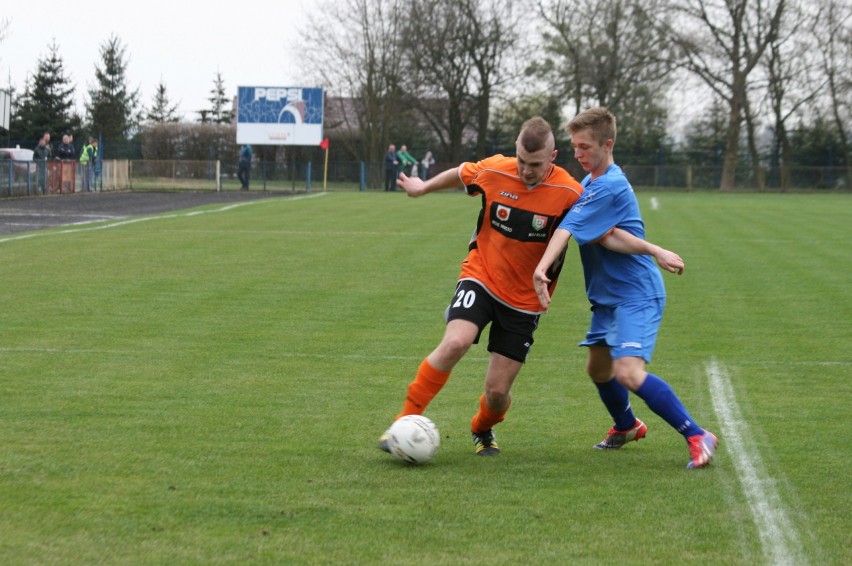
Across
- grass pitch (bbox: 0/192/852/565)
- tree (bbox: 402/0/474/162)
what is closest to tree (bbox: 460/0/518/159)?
tree (bbox: 402/0/474/162)

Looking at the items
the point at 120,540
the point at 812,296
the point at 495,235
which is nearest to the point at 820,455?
the point at 495,235

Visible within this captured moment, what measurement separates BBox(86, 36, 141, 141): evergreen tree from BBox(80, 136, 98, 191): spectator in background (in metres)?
29.6

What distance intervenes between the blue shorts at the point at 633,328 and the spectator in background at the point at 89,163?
34.1m

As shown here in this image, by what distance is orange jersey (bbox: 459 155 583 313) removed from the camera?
19.3ft

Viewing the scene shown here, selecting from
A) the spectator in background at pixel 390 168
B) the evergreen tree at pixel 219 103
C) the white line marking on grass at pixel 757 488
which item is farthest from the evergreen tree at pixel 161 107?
the white line marking on grass at pixel 757 488

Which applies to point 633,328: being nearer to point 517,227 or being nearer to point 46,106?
point 517,227

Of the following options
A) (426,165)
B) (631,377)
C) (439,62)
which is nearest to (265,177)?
(426,165)

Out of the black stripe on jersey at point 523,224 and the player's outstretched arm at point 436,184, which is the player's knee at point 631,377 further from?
the player's outstretched arm at point 436,184

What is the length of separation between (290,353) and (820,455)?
4.30m

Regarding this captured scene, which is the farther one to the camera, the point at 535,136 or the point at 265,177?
the point at 265,177

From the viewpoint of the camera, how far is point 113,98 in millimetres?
73688

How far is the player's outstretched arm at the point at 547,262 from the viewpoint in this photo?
5367mm

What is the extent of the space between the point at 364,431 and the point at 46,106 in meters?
58.8

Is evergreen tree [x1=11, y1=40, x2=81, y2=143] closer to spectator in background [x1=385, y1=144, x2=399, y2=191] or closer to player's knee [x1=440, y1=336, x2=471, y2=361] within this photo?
spectator in background [x1=385, y1=144, x2=399, y2=191]
